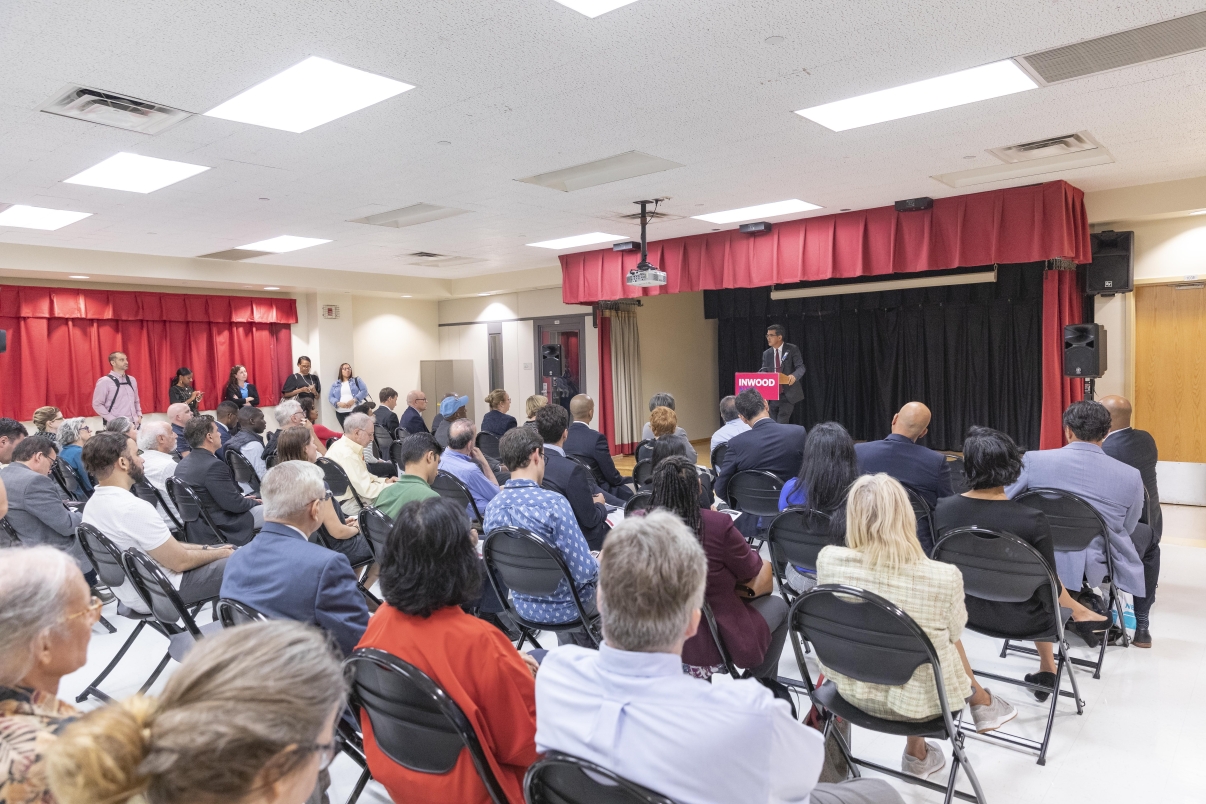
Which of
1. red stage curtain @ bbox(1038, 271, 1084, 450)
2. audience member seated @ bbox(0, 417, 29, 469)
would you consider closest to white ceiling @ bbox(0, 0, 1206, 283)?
red stage curtain @ bbox(1038, 271, 1084, 450)

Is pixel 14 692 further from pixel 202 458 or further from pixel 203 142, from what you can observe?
pixel 203 142

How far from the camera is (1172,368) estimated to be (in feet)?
20.7

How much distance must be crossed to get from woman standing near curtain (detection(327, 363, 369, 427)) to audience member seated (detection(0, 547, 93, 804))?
8.63 meters

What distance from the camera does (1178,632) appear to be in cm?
349

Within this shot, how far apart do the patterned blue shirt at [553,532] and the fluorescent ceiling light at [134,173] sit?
3183mm

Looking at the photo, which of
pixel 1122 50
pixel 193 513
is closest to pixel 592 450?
pixel 193 513

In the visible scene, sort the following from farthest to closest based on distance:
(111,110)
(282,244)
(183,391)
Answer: (183,391), (282,244), (111,110)

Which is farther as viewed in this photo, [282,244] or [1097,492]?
[282,244]

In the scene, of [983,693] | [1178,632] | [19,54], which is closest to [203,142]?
[19,54]

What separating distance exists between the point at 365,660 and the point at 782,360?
6.98 m

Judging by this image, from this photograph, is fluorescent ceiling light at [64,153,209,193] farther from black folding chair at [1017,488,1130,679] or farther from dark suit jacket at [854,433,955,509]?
black folding chair at [1017,488,1130,679]

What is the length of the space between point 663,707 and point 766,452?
3008 millimetres

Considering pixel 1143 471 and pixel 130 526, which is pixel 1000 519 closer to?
pixel 1143 471

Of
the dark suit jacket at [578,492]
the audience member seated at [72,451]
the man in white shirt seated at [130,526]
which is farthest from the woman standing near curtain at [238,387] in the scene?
the dark suit jacket at [578,492]
